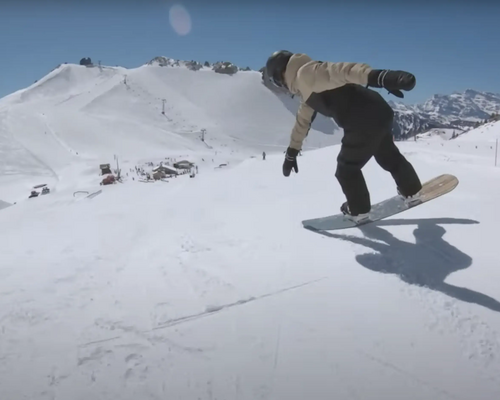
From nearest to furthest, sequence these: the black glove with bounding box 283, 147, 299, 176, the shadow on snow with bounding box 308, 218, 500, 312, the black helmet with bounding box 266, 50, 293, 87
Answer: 1. the shadow on snow with bounding box 308, 218, 500, 312
2. the black helmet with bounding box 266, 50, 293, 87
3. the black glove with bounding box 283, 147, 299, 176

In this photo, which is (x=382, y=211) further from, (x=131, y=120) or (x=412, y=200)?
(x=131, y=120)

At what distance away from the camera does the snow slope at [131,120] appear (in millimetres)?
46094

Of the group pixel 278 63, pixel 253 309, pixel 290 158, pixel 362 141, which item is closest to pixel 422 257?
pixel 362 141

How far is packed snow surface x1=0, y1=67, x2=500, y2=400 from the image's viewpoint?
179 cm

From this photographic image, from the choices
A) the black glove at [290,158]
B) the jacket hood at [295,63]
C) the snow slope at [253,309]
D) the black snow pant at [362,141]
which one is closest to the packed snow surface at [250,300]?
the snow slope at [253,309]

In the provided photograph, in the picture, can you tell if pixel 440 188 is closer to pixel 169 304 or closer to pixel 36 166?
pixel 169 304

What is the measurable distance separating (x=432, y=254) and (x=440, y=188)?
1481 millimetres

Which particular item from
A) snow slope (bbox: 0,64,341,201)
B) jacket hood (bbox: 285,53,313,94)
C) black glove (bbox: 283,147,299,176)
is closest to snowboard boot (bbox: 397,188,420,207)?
black glove (bbox: 283,147,299,176)

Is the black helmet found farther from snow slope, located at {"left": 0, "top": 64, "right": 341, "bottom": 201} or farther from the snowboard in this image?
snow slope, located at {"left": 0, "top": 64, "right": 341, "bottom": 201}

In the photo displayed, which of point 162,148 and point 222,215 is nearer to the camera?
point 222,215

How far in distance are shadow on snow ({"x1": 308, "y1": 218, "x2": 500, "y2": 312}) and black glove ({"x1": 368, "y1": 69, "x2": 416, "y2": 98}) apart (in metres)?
1.37

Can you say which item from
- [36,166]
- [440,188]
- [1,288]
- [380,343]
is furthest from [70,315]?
[36,166]

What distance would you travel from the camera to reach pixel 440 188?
4203 mm

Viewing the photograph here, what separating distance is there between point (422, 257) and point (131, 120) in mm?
70130
